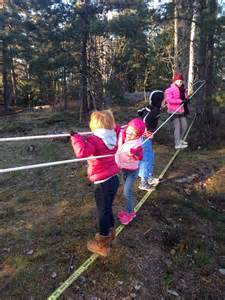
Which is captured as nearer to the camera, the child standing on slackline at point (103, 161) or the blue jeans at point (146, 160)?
the child standing on slackline at point (103, 161)

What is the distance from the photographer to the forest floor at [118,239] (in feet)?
15.5

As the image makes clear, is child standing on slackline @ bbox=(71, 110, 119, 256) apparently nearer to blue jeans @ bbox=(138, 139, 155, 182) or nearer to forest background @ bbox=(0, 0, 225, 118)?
blue jeans @ bbox=(138, 139, 155, 182)

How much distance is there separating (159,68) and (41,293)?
22.6 metres

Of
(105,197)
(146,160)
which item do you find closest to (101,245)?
(105,197)

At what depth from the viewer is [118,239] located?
18.2ft

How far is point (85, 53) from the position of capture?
16891 mm

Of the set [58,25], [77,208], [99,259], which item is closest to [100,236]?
[99,259]

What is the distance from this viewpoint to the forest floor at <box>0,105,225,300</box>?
473cm

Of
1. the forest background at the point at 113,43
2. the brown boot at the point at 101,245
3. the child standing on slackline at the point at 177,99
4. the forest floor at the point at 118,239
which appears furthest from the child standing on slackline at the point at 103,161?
the forest background at the point at 113,43

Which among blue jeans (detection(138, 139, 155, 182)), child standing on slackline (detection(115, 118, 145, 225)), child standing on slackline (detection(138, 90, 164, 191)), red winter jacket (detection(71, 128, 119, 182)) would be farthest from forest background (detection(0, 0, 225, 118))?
red winter jacket (detection(71, 128, 119, 182))

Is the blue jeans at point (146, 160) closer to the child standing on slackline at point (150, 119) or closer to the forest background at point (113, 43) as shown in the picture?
the child standing on slackline at point (150, 119)

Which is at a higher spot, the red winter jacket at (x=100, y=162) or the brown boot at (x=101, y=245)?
the red winter jacket at (x=100, y=162)

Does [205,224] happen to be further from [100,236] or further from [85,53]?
[85,53]

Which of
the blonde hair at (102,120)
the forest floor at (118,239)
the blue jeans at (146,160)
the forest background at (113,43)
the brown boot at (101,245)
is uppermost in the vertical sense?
the forest background at (113,43)
